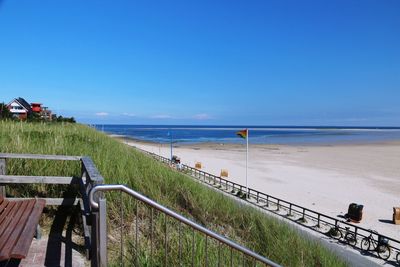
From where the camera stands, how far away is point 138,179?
22.8 feet

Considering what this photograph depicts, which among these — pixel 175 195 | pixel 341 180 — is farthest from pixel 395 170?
pixel 175 195

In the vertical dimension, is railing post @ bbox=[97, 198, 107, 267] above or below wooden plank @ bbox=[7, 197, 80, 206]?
above

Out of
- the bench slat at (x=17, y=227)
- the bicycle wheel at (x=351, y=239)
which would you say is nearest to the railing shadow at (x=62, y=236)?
the bench slat at (x=17, y=227)

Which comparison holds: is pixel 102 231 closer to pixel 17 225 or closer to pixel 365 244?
pixel 17 225

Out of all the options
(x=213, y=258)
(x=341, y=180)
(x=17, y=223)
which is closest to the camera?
(x=17, y=223)

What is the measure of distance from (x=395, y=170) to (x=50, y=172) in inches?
1585

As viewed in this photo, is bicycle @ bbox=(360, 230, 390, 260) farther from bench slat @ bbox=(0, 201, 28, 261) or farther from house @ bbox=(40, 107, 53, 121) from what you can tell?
house @ bbox=(40, 107, 53, 121)

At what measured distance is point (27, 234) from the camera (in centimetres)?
331

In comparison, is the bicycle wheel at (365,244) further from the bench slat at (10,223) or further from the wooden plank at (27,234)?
the bench slat at (10,223)

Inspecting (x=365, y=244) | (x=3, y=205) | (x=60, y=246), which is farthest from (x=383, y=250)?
(x=3, y=205)

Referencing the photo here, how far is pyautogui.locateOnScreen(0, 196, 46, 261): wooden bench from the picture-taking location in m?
2.91

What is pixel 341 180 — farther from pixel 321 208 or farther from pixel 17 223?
pixel 17 223

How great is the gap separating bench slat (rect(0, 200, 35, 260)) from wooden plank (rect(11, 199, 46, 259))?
0.12 feet

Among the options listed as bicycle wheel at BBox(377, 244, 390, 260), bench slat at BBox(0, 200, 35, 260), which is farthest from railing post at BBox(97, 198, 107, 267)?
bicycle wheel at BBox(377, 244, 390, 260)
